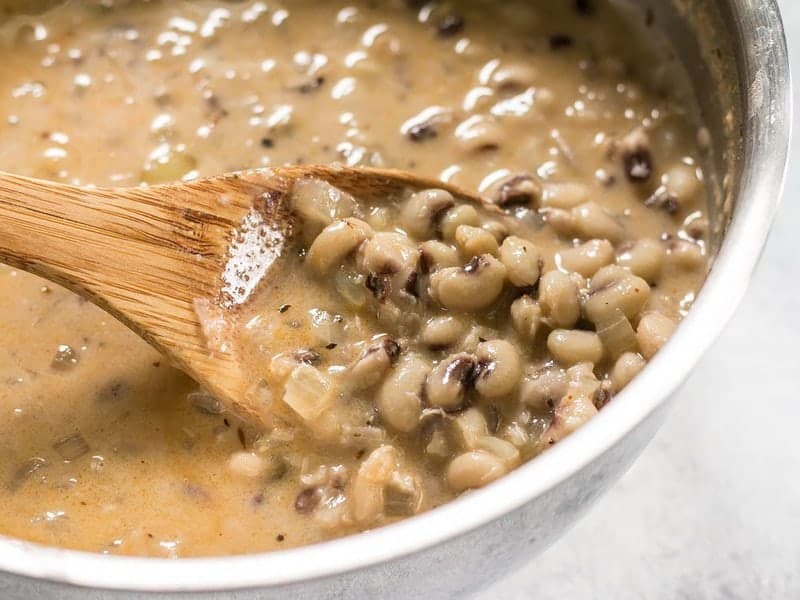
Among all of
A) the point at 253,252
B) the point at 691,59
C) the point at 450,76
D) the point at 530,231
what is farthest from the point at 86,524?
the point at 691,59

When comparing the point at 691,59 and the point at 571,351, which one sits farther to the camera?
the point at 691,59

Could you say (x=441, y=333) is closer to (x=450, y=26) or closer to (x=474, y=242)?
(x=474, y=242)

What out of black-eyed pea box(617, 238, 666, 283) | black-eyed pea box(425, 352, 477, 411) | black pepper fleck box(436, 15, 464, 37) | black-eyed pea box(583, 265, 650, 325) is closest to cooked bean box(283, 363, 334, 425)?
black-eyed pea box(425, 352, 477, 411)

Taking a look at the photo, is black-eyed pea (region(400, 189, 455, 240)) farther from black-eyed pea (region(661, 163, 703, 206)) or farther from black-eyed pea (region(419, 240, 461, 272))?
black-eyed pea (region(661, 163, 703, 206))

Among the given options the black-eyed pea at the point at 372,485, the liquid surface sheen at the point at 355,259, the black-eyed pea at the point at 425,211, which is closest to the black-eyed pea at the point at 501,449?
the liquid surface sheen at the point at 355,259

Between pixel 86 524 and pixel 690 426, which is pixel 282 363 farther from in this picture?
pixel 690 426

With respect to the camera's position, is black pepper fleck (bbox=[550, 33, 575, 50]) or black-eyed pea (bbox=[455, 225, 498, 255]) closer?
black-eyed pea (bbox=[455, 225, 498, 255])
